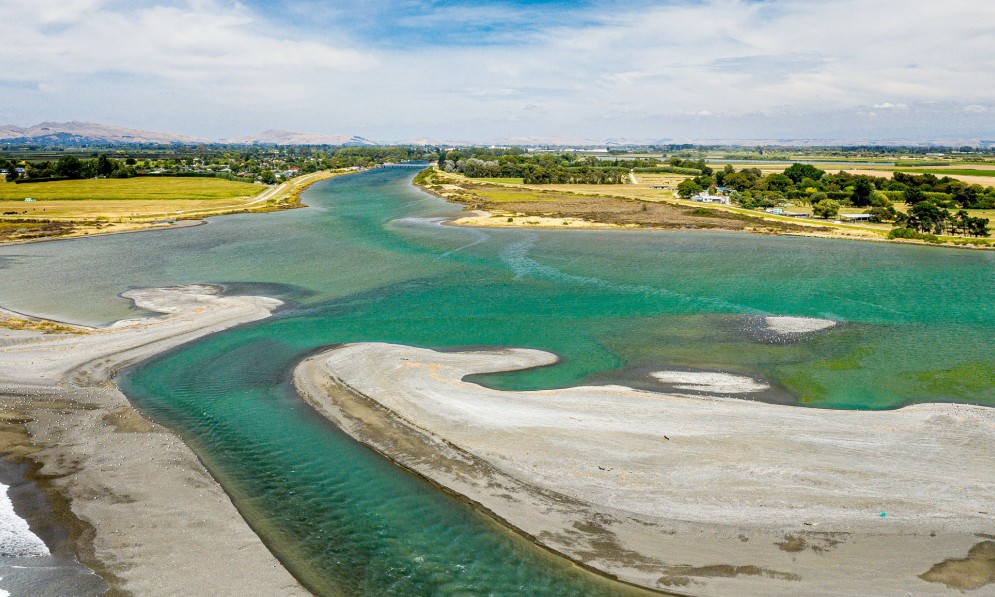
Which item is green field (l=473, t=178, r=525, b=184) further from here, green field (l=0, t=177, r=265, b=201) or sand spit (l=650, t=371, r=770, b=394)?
sand spit (l=650, t=371, r=770, b=394)

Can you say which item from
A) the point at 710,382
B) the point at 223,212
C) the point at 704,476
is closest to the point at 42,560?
the point at 704,476

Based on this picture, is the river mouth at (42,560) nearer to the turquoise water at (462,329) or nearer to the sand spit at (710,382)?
the turquoise water at (462,329)

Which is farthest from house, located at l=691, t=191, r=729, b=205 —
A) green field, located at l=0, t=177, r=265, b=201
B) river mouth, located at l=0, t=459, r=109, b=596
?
river mouth, located at l=0, t=459, r=109, b=596

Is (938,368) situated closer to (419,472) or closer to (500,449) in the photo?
(500,449)

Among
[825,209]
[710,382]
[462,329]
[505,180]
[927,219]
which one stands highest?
[505,180]

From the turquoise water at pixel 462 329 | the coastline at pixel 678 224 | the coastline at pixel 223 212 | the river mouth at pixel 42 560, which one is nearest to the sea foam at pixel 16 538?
the river mouth at pixel 42 560

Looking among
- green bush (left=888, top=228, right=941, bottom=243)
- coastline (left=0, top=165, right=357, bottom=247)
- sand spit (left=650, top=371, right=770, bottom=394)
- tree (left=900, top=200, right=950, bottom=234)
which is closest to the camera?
sand spit (left=650, top=371, right=770, bottom=394)

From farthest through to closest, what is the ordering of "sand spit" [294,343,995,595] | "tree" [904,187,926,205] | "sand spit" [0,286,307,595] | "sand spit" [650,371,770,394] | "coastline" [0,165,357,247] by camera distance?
1. "tree" [904,187,926,205]
2. "coastline" [0,165,357,247]
3. "sand spit" [650,371,770,394]
4. "sand spit" [294,343,995,595]
5. "sand spit" [0,286,307,595]

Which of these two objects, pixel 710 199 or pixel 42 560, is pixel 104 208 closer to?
pixel 42 560
